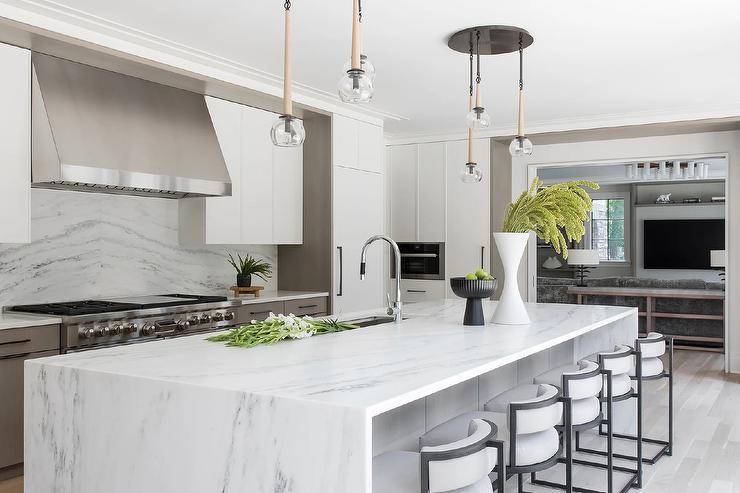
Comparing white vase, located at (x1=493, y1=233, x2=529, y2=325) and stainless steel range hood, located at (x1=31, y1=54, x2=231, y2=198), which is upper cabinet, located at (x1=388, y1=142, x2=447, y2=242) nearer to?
stainless steel range hood, located at (x1=31, y1=54, x2=231, y2=198)

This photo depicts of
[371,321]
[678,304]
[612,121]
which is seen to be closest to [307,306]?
[371,321]

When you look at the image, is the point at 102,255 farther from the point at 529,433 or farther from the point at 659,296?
the point at 659,296

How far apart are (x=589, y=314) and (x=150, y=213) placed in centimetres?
306

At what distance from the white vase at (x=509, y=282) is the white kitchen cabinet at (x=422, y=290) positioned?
379 centimetres

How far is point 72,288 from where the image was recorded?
175 inches

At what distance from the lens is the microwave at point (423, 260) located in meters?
7.16

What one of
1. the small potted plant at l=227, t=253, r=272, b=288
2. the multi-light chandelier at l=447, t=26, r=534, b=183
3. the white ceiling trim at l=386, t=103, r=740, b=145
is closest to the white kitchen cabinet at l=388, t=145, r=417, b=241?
the white ceiling trim at l=386, t=103, r=740, b=145

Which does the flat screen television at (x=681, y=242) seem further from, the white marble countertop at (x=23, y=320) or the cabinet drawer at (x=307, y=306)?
the white marble countertop at (x=23, y=320)

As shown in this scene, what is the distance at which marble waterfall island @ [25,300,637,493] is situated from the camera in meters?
1.66

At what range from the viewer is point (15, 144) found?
367 centimetres

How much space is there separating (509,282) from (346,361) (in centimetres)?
135

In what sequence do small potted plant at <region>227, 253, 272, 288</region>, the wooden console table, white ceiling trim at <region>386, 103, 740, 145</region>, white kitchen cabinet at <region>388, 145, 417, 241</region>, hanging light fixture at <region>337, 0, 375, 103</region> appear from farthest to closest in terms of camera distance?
1. the wooden console table
2. white kitchen cabinet at <region>388, 145, 417, 241</region>
3. white ceiling trim at <region>386, 103, 740, 145</region>
4. small potted plant at <region>227, 253, 272, 288</region>
5. hanging light fixture at <region>337, 0, 375, 103</region>

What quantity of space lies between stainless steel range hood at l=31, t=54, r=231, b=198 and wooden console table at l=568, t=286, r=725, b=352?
5.63 metres

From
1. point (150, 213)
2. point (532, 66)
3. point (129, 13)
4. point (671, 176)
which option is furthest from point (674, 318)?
point (129, 13)
